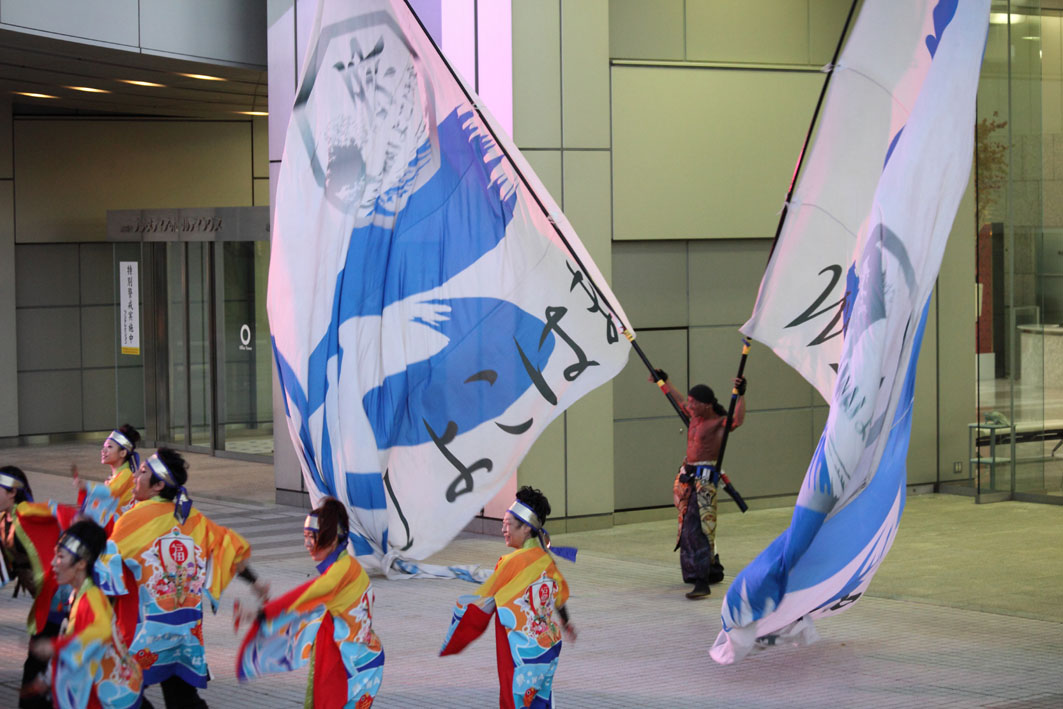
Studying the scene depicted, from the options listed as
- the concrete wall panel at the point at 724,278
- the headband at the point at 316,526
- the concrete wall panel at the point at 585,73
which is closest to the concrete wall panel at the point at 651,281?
the concrete wall panel at the point at 724,278

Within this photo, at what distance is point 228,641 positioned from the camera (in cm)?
1058

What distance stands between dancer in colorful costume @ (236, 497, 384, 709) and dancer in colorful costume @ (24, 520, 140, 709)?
0.63 m

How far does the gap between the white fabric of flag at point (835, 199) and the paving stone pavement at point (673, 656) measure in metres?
1.89

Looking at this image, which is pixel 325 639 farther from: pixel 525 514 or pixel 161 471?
pixel 161 471

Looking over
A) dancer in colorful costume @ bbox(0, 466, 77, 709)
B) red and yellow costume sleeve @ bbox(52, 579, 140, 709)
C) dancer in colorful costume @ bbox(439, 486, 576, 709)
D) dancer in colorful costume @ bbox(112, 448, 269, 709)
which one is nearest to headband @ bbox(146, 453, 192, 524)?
dancer in colorful costume @ bbox(112, 448, 269, 709)

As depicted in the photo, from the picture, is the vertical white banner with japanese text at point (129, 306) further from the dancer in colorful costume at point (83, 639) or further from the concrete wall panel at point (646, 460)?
the dancer in colorful costume at point (83, 639)

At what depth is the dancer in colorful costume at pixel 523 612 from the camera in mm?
7449

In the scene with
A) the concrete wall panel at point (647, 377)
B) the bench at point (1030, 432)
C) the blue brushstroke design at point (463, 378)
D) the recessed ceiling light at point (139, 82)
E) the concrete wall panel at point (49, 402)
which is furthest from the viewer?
the concrete wall panel at point (49, 402)

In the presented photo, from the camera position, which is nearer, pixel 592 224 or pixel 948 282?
pixel 592 224

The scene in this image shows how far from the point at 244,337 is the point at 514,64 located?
916 centimetres

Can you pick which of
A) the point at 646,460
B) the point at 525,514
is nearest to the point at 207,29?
the point at 646,460

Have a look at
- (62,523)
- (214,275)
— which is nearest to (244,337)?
(214,275)

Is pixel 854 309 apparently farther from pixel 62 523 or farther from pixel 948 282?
pixel 948 282

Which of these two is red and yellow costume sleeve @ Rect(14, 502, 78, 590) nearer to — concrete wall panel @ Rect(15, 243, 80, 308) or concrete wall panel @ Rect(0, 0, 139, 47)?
concrete wall panel @ Rect(0, 0, 139, 47)
